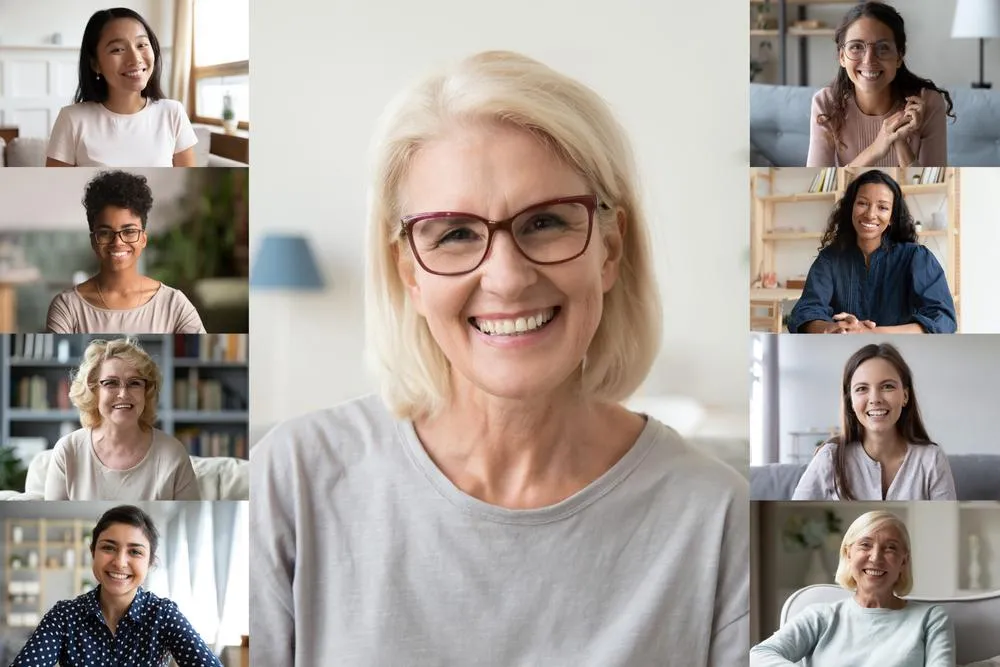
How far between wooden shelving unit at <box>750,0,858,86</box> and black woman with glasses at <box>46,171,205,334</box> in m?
1.31

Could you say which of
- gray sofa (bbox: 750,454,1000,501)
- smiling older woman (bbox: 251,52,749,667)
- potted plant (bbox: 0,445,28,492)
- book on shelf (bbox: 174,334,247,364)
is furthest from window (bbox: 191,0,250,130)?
gray sofa (bbox: 750,454,1000,501)

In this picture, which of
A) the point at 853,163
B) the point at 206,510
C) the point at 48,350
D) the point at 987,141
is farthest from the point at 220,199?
the point at 987,141

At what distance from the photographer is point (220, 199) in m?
2.27

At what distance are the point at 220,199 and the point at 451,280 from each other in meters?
0.52

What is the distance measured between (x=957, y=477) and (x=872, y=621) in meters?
0.35

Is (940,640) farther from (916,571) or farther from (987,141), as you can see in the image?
(987,141)

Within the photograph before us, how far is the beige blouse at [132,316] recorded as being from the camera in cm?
228

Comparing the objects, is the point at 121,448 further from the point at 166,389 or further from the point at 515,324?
the point at 515,324

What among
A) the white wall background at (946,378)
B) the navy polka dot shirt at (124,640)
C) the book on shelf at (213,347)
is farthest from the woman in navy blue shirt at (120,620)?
the white wall background at (946,378)

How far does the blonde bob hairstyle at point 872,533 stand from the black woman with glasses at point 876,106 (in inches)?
29.0

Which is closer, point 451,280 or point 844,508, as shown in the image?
point 451,280

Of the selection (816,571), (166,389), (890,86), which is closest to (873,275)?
(890,86)

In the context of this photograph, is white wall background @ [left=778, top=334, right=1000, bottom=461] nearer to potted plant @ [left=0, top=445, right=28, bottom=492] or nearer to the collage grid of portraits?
the collage grid of portraits

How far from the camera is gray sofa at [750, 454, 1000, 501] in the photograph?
229cm
